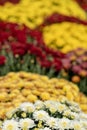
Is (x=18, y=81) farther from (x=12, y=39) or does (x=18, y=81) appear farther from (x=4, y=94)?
(x=12, y=39)

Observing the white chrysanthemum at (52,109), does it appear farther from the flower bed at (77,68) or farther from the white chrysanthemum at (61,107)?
the flower bed at (77,68)

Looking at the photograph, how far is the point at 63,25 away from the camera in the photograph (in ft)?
31.6

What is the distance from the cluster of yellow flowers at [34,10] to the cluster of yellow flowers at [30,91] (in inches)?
176

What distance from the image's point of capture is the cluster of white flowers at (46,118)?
3740mm

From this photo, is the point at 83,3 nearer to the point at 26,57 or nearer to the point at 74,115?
the point at 26,57

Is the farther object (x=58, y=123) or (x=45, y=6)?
(x=45, y=6)

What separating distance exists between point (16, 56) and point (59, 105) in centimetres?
280

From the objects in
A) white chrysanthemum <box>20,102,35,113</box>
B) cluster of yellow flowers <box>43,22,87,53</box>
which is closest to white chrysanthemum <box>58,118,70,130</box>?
white chrysanthemum <box>20,102,35,113</box>

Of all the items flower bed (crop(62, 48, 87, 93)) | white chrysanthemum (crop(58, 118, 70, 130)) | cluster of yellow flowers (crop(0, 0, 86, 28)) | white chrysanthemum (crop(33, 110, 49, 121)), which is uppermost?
cluster of yellow flowers (crop(0, 0, 86, 28))

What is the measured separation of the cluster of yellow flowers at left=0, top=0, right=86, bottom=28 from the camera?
10.1m

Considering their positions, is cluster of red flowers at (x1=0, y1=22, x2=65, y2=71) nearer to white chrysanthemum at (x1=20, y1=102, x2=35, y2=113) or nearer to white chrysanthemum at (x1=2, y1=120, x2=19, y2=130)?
white chrysanthemum at (x1=20, y1=102, x2=35, y2=113)

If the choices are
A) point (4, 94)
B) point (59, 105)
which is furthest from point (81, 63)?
point (59, 105)

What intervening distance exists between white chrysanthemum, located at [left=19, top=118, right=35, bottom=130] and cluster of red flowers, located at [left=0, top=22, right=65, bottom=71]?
281cm

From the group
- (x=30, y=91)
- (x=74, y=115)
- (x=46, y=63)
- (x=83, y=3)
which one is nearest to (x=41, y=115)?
(x=74, y=115)
